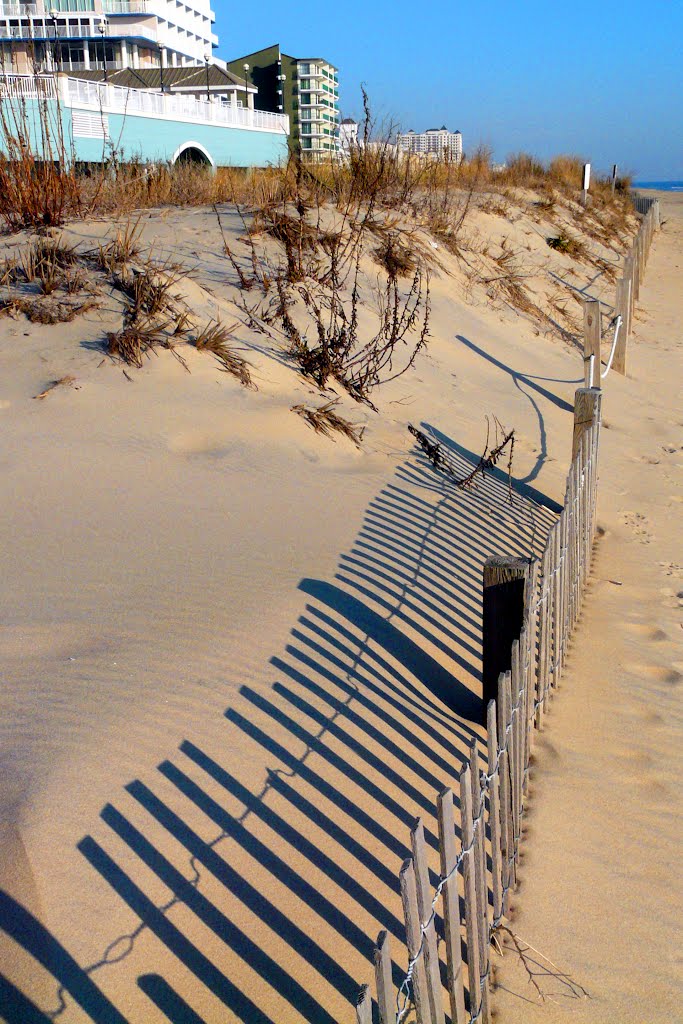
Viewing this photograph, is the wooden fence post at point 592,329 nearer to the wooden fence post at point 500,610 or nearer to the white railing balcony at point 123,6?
the wooden fence post at point 500,610

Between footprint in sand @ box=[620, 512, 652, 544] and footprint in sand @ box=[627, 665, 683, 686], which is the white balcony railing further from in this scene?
footprint in sand @ box=[627, 665, 683, 686]

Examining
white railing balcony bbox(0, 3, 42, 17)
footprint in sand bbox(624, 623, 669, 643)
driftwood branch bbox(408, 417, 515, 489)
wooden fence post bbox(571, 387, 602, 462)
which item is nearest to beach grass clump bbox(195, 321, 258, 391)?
driftwood branch bbox(408, 417, 515, 489)

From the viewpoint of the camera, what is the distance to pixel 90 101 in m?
22.1

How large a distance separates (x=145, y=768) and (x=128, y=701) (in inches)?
13.3

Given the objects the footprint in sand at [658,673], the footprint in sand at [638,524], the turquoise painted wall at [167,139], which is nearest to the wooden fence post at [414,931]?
the footprint in sand at [658,673]

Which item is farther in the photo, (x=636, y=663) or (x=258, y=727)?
(x=636, y=663)

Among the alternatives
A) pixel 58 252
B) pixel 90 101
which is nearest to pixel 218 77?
pixel 90 101

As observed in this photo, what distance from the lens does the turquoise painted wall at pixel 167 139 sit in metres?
21.1

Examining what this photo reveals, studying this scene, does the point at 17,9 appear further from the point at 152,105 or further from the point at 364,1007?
the point at 364,1007

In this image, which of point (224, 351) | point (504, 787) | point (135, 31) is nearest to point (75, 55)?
point (135, 31)

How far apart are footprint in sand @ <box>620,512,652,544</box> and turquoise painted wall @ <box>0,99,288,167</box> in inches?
584

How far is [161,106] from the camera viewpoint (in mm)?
25547

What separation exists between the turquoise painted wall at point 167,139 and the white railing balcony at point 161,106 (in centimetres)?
20

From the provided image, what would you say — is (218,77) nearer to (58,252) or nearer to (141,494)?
(58,252)
